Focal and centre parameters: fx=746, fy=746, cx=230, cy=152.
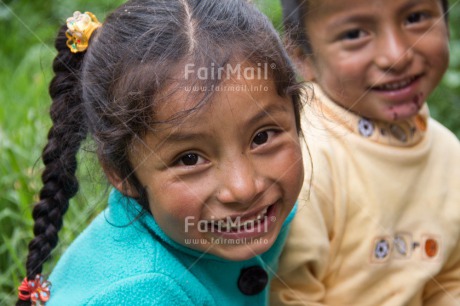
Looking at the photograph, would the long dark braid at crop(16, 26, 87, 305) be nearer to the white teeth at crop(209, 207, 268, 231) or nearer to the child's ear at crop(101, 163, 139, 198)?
the child's ear at crop(101, 163, 139, 198)

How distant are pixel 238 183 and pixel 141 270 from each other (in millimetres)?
349

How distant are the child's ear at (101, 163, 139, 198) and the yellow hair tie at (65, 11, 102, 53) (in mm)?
326

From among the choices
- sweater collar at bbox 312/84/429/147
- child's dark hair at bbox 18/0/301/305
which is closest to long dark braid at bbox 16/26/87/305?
child's dark hair at bbox 18/0/301/305

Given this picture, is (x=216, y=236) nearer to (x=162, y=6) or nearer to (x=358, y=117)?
(x=162, y=6)

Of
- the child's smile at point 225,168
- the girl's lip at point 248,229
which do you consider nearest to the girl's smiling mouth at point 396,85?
the child's smile at point 225,168

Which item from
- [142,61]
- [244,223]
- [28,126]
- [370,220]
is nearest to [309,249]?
[370,220]

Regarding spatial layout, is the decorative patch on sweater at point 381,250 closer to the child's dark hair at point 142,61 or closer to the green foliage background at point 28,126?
the child's dark hair at point 142,61

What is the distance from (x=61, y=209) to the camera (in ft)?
6.86

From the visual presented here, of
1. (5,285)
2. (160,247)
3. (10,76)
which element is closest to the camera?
(160,247)

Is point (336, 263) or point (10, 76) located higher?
point (10, 76)

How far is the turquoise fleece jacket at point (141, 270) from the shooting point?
180cm

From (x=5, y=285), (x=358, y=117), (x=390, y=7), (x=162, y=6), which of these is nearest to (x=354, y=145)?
(x=358, y=117)

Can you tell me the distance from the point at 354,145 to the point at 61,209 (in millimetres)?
932

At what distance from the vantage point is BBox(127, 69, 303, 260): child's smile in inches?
66.1
